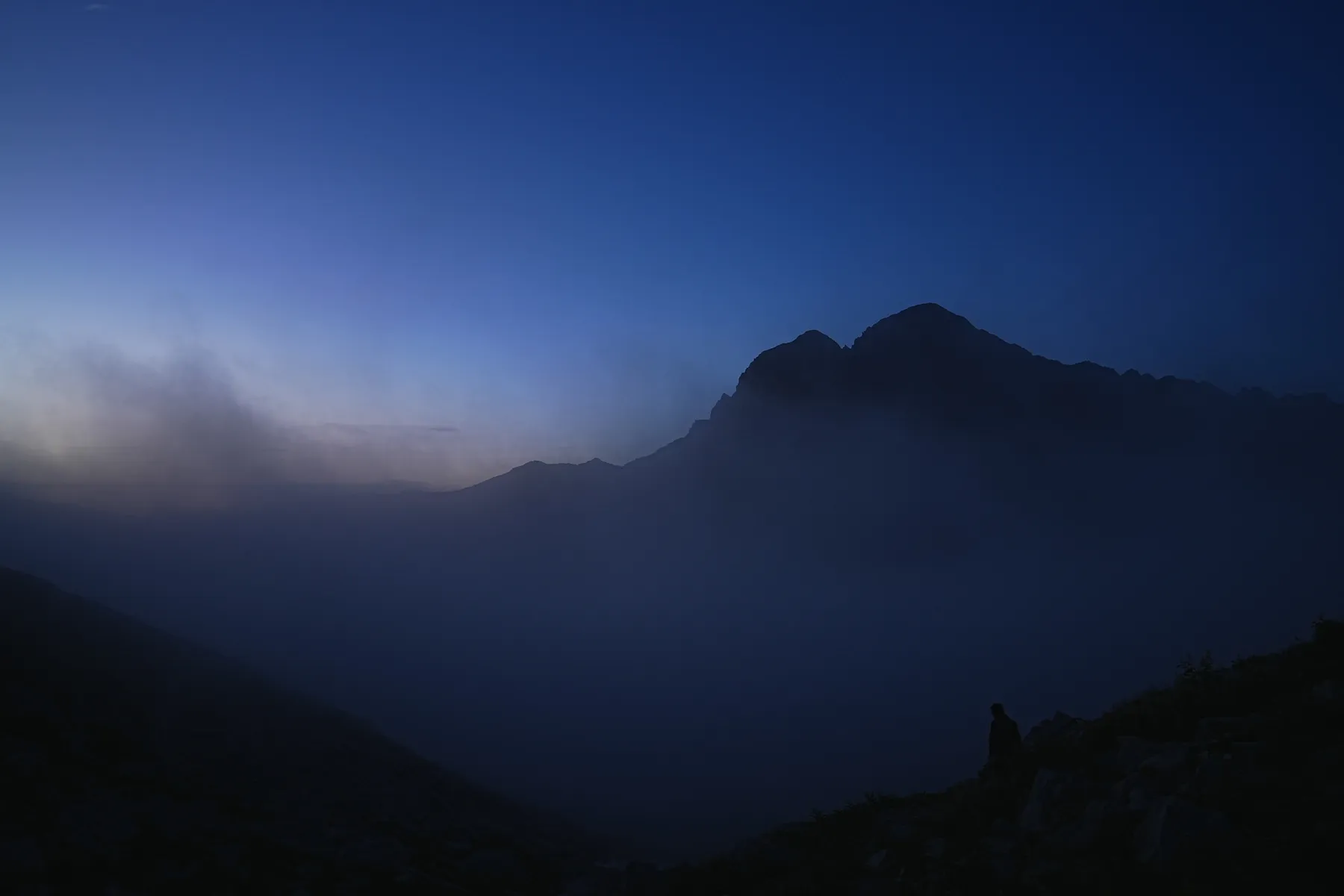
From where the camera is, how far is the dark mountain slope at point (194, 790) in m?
17.3

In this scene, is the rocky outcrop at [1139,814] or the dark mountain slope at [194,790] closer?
the rocky outcrop at [1139,814]

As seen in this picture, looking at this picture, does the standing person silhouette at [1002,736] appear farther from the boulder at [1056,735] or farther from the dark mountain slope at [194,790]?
the dark mountain slope at [194,790]

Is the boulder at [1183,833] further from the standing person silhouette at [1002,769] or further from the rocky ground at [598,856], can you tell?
the standing person silhouette at [1002,769]

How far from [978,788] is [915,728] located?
129m

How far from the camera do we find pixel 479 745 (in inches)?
3888

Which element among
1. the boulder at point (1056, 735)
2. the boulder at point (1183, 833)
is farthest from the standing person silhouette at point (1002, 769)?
the boulder at point (1183, 833)

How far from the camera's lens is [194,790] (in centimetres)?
2252

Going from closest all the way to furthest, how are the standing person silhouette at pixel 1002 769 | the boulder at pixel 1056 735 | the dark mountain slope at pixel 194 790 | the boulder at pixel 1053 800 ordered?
1. the boulder at pixel 1053 800
2. the standing person silhouette at pixel 1002 769
3. the boulder at pixel 1056 735
4. the dark mountain slope at pixel 194 790

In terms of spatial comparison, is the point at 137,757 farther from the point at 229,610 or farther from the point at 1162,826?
the point at 229,610

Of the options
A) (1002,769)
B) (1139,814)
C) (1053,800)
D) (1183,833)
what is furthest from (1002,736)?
(1183,833)

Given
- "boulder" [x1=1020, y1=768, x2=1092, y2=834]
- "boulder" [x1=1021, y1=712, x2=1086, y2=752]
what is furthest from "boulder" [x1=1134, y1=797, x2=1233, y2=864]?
"boulder" [x1=1021, y1=712, x2=1086, y2=752]

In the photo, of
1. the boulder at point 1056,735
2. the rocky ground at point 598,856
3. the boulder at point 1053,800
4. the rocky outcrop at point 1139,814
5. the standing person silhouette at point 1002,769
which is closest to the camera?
the rocky outcrop at point 1139,814

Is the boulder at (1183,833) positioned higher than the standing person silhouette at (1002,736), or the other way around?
the boulder at (1183,833)

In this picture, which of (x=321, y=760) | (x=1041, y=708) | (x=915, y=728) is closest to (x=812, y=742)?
(x=915, y=728)
